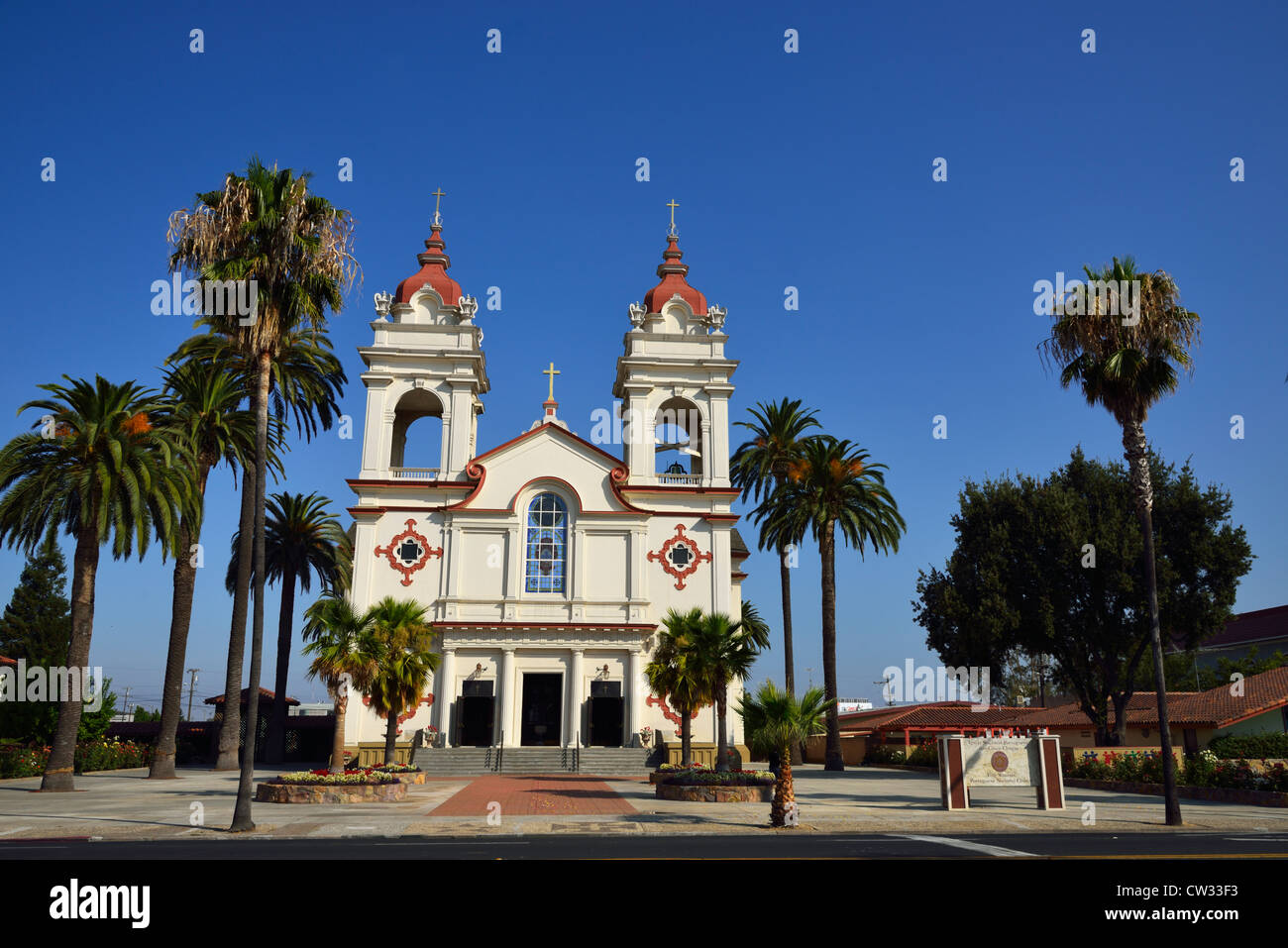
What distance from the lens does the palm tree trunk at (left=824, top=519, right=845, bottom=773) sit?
45406mm

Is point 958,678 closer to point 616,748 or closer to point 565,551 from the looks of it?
point 616,748

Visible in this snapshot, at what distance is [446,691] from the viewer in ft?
136

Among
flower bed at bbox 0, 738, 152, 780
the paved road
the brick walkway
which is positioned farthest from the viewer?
flower bed at bbox 0, 738, 152, 780

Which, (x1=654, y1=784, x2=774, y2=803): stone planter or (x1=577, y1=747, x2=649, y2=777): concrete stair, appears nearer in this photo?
(x1=654, y1=784, x2=774, y2=803): stone planter

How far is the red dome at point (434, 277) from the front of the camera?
47.1 meters

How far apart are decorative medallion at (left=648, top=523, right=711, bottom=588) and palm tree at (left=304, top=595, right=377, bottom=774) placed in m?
18.3

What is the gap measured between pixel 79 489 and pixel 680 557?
25010 millimetres

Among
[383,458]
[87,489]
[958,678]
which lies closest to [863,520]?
A: [958,678]

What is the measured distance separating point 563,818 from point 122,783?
2241 cm

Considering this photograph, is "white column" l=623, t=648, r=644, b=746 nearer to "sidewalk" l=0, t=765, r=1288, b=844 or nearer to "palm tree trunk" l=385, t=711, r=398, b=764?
"sidewalk" l=0, t=765, r=1288, b=844

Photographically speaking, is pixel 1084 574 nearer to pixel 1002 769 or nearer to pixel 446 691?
pixel 1002 769

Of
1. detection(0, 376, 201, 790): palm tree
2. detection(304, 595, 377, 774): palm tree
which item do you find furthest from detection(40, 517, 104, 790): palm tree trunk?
detection(304, 595, 377, 774): palm tree

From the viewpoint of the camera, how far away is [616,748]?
134ft

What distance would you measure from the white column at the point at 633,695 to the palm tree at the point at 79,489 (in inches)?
814
